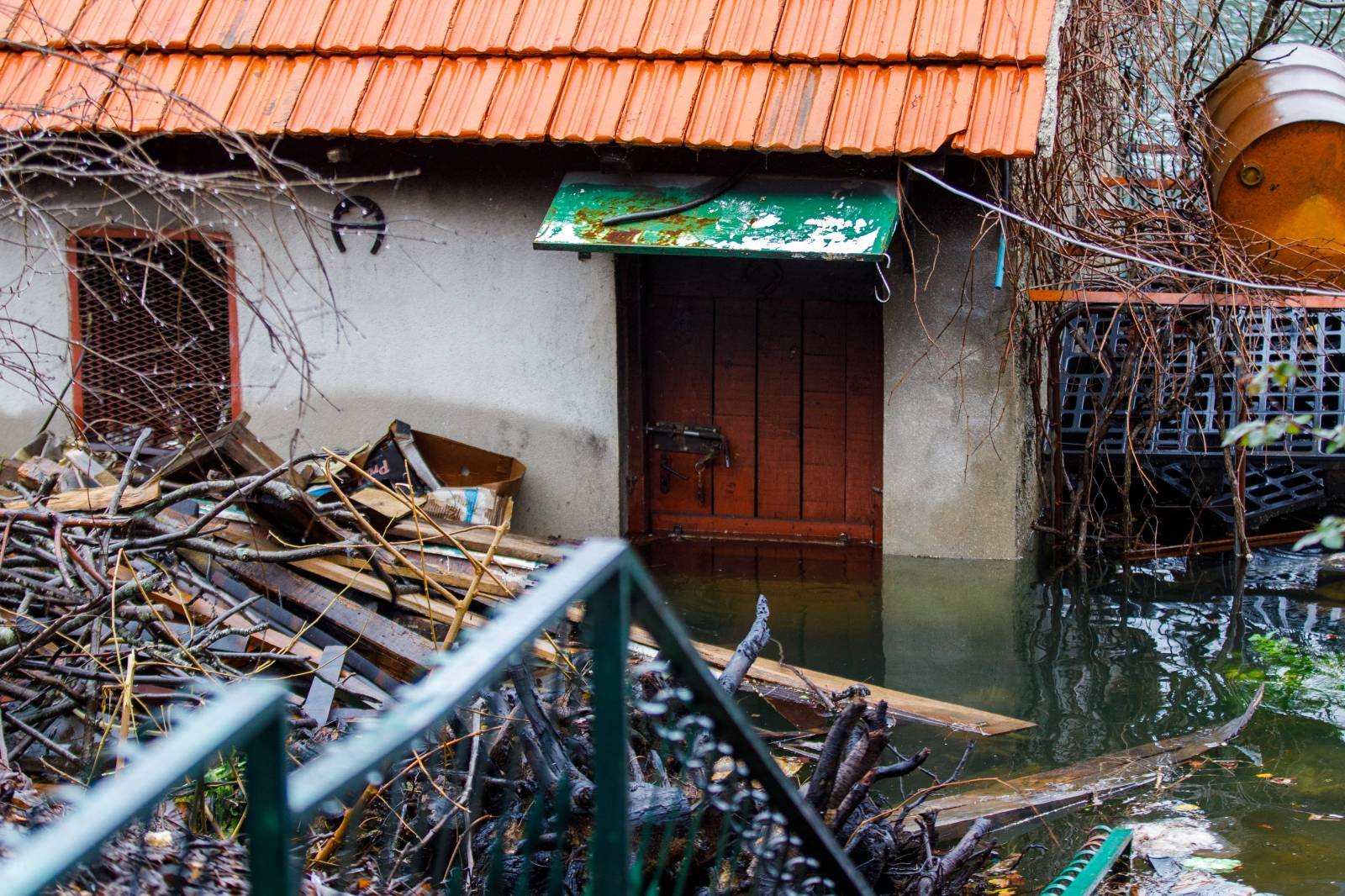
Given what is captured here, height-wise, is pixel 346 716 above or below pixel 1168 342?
below

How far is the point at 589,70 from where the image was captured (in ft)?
26.8

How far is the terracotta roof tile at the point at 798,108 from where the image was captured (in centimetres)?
747

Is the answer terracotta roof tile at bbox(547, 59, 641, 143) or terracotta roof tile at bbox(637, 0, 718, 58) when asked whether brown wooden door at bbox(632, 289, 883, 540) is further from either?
terracotta roof tile at bbox(637, 0, 718, 58)

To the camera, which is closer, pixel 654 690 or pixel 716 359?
pixel 654 690

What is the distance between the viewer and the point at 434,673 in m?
1.68

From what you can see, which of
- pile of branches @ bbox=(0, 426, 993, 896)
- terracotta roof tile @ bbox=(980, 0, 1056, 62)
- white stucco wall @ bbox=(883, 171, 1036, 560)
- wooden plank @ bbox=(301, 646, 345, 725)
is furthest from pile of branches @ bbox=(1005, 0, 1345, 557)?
wooden plank @ bbox=(301, 646, 345, 725)

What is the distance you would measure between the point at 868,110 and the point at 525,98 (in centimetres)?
204

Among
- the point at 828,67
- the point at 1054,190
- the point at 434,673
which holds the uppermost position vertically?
the point at 828,67

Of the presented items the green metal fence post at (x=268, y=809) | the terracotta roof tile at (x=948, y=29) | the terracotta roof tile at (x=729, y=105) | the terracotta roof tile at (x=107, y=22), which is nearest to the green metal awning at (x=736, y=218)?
the terracotta roof tile at (x=729, y=105)

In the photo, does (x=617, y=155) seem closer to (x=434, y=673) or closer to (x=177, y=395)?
(x=177, y=395)

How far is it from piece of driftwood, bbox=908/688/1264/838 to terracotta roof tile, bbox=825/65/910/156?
3400 mm

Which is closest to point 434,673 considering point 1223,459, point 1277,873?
point 1277,873

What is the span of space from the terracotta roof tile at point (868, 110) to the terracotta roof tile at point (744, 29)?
1.86 ft

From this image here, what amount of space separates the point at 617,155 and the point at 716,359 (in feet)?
5.31
